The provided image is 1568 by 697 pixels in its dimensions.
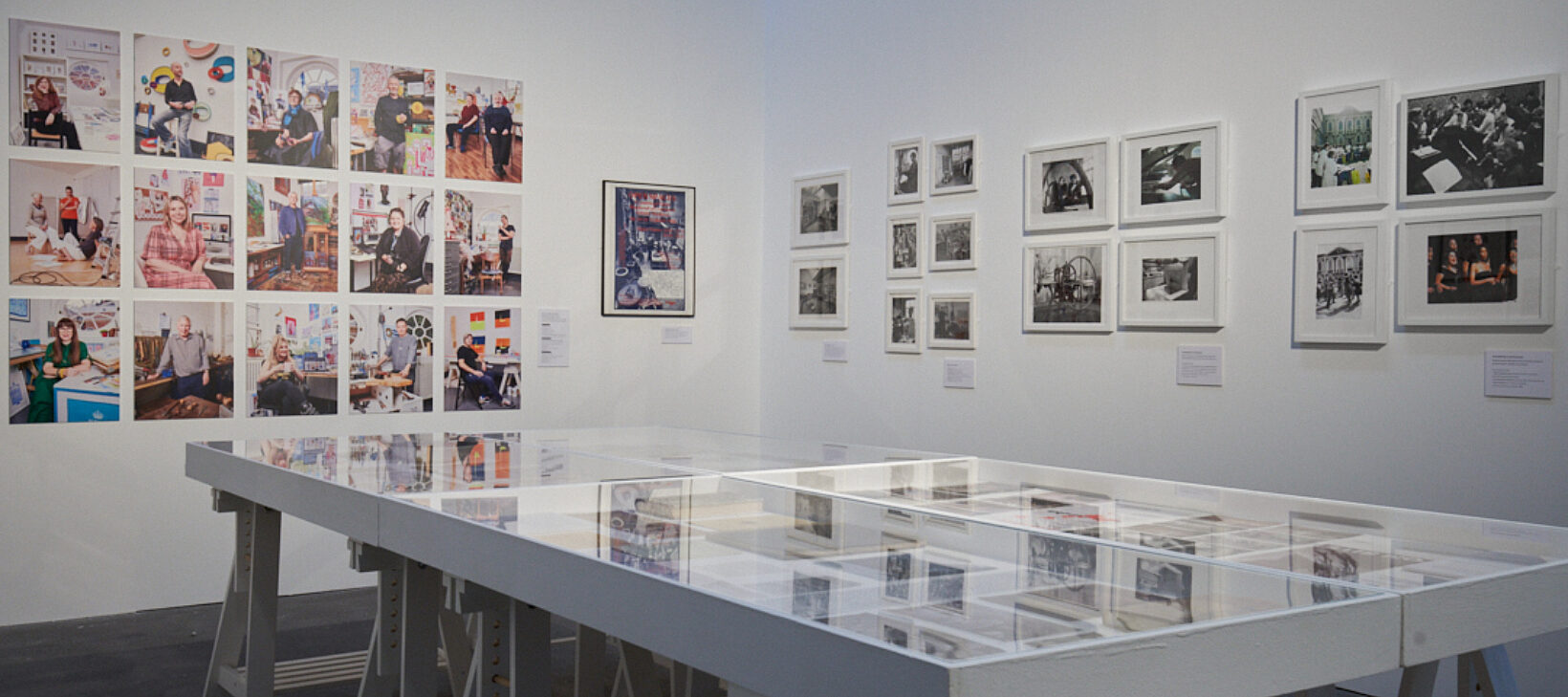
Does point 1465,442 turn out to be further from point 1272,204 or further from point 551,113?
point 551,113

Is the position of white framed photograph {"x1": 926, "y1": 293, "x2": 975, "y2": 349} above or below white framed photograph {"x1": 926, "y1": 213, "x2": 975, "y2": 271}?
below

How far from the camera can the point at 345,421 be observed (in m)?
6.17

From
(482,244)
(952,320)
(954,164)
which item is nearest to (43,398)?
(482,244)

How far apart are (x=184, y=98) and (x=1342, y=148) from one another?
4.84 meters

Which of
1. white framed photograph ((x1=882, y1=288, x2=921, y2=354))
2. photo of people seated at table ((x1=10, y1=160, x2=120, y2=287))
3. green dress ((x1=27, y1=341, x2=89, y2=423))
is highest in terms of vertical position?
photo of people seated at table ((x1=10, y1=160, x2=120, y2=287))

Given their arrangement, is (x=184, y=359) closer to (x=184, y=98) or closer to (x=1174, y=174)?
(x=184, y=98)

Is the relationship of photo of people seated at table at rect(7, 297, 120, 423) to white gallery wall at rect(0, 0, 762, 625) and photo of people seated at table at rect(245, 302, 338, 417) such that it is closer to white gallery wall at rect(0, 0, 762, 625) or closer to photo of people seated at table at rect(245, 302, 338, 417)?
white gallery wall at rect(0, 0, 762, 625)

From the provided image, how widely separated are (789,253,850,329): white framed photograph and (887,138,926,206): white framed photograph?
0.50 meters

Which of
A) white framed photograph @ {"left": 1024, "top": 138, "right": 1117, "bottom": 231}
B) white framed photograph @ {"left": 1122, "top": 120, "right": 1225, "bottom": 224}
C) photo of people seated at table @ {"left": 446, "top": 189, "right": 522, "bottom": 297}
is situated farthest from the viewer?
photo of people seated at table @ {"left": 446, "top": 189, "right": 522, "bottom": 297}

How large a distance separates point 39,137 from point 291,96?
1062 millimetres

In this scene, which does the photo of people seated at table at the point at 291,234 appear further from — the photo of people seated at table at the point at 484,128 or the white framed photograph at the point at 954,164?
the white framed photograph at the point at 954,164

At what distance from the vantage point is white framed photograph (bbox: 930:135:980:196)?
6008mm

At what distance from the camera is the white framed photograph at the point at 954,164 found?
6.01 m

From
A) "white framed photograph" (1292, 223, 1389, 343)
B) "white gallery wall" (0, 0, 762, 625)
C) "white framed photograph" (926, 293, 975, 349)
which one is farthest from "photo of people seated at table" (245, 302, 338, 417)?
"white framed photograph" (1292, 223, 1389, 343)
